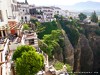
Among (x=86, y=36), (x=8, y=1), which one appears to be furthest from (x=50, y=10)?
(x=8, y=1)

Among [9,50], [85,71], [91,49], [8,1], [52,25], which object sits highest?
[8,1]

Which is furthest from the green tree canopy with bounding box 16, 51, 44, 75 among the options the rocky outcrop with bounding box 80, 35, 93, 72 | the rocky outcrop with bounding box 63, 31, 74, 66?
the rocky outcrop with bounding box 80, 35, 93, 72

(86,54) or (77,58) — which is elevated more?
(77,58)

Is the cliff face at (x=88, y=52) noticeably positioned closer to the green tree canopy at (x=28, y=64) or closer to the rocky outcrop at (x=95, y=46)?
the rocky outcrop at (x=95, y=46)

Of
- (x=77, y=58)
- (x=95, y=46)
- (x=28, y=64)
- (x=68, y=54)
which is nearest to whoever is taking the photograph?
(x=28, y=64)

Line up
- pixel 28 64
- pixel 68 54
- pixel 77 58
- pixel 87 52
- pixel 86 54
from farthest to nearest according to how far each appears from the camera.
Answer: pixel 86 54 < pixel 87 52 < pixel 77 58 < pixel 68 54 < pixel 28 64

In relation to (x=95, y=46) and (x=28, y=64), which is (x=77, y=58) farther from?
(x=28, y=64)

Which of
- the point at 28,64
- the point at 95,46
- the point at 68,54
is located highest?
the point at 28,64

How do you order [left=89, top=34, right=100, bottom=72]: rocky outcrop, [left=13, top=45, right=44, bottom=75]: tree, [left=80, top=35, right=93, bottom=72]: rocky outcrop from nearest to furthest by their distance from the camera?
[left=13, top=45, right=44, bottom=75]: tree, [left=80, top=35, right=93, bottom=72]: rocky outcrop, [left=89, top=34, right=100, bottom=72]: rocky outcrop

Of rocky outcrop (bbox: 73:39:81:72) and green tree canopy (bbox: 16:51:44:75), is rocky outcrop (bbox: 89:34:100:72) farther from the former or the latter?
green tree canopy (bbox: 16:51:44:75)

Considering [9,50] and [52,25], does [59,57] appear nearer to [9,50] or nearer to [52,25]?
[52,25]

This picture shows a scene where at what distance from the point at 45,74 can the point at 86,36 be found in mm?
47340

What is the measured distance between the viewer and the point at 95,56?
65.2m

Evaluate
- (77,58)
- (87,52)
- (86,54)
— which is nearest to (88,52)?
(87,52)
